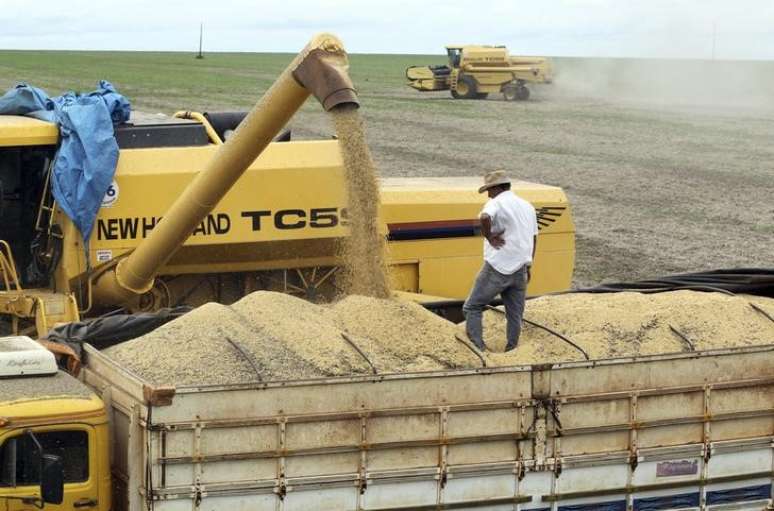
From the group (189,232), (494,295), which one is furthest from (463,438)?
(189,232)

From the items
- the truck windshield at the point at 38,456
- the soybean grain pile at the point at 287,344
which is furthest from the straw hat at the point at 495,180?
the truck windshield at the point at 38,456

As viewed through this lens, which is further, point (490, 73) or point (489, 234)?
point (490, 73)

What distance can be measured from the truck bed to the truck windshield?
25 centimetres

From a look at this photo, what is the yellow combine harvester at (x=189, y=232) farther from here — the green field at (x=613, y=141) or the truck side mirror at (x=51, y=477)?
the green field at (x=613, y=141)

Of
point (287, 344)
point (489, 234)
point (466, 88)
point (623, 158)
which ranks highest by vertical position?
point (489, 234)

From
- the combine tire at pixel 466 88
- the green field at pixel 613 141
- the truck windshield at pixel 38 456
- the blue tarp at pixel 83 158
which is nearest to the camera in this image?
the truck windshield at pixel 38 456

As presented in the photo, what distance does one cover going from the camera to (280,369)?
835cm

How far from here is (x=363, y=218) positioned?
10562 mm

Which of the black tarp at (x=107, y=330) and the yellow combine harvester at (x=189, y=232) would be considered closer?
the black tarp at (x=107, y=330)

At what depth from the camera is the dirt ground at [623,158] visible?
2106 cm

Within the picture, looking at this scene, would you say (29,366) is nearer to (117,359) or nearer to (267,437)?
(117,359)

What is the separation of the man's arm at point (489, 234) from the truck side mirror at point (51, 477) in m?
3.62

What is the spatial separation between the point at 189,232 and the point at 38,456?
349cm

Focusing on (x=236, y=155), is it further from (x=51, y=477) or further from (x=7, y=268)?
(x=51, y=477)
